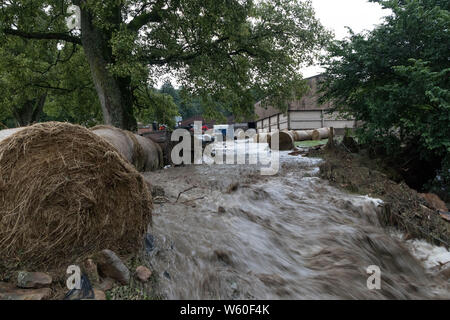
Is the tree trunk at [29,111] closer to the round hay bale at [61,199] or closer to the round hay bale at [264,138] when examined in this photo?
the round hay bale at [264,138]

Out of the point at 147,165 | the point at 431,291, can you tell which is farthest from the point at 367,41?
the point at 147,165

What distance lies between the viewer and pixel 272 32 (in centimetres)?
1213

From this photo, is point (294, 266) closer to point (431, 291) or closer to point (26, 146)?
point (431, 291)

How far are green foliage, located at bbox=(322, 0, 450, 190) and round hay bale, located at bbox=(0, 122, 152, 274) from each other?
611cm

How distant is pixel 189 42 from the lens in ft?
37.3

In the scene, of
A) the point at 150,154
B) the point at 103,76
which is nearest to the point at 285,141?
the point at 150,154

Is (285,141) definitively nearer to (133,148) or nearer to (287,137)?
(287,137)

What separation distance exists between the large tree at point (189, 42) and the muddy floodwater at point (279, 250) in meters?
6.23

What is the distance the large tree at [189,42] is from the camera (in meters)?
9.48

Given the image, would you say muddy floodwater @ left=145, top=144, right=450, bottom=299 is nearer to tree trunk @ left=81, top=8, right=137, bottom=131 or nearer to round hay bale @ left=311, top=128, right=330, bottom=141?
tree trunk @ left=81, top=8, right=137, bottom=131

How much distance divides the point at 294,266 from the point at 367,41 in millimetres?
6908

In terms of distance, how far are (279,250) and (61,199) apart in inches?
110

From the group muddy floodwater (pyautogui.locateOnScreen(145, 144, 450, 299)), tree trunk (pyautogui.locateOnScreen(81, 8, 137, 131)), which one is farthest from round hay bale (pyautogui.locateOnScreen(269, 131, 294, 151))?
muddy floodwater (pyautogui.locateOnScreen(145, 144, 450, 299))

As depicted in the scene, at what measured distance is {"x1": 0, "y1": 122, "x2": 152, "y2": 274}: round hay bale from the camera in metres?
2.42
